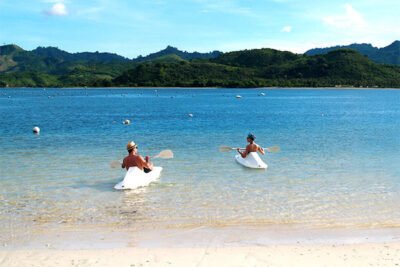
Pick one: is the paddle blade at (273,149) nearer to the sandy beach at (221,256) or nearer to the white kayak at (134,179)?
the white kayak at (134,179)

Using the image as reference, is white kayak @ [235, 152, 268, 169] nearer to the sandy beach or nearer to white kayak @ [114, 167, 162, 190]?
white kayak @ [114, 167, 162, 190]

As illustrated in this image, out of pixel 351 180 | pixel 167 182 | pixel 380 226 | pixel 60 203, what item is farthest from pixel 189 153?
pixel 380 226

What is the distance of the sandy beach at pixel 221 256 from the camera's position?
937 cm

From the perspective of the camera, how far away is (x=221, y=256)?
32.2 ft

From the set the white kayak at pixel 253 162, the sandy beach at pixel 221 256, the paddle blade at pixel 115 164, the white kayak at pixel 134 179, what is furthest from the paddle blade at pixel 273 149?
the sandy beach at pixel 221 256

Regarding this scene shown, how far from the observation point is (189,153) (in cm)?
2641

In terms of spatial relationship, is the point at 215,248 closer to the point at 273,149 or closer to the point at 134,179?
the point at 134,179

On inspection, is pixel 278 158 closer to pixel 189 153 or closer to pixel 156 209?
pixel 189 153

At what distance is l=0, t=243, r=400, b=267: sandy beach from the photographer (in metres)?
9.37

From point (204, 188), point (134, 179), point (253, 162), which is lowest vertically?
point (204, 188)

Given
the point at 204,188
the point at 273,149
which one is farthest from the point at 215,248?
the point at 273,149

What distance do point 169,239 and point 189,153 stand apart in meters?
15.2

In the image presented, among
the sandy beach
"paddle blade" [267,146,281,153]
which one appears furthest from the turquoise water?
→ the sandy beach

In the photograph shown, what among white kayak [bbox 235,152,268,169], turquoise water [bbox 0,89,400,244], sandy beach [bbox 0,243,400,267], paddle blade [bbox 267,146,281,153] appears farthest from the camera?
paddle blade [bbox 267,146,281,153]
